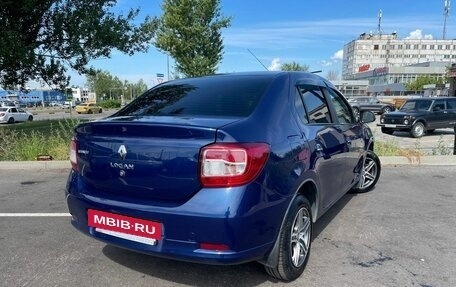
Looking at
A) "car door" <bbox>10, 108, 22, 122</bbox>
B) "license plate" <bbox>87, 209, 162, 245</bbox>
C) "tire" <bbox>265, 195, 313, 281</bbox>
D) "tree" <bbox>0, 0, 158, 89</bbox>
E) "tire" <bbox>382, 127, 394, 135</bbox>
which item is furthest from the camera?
"car door" <bbox>10, 108, 22, 122</bbox>

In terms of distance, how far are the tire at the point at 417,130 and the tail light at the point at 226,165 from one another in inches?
607

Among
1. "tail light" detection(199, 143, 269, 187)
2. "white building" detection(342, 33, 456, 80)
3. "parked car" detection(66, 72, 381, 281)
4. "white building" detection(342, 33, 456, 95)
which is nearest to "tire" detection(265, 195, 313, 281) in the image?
"parked car" detection(66, 72, 381, 281)

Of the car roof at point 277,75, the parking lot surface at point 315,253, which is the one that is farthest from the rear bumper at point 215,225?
the car roof at point 277,75

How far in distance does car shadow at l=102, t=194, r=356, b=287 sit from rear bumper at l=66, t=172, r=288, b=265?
19.2 inches

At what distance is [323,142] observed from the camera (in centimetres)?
363

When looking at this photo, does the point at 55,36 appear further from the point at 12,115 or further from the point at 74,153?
the point at 12,115

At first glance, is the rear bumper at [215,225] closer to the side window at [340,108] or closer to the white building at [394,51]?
the side window at [340,108]

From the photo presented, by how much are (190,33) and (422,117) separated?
16.1 meters

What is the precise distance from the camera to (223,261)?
8.48 feet

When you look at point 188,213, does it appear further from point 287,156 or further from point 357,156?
point 357,156

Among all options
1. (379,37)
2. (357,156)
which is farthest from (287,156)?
(379,37)

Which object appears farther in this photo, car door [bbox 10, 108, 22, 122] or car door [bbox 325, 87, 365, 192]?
car door [bbox 10, 108, 22, 122]

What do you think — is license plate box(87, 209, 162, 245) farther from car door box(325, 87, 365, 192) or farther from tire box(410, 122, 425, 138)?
tire box(410, 122, 425, 138)

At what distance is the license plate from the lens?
2725 mm
